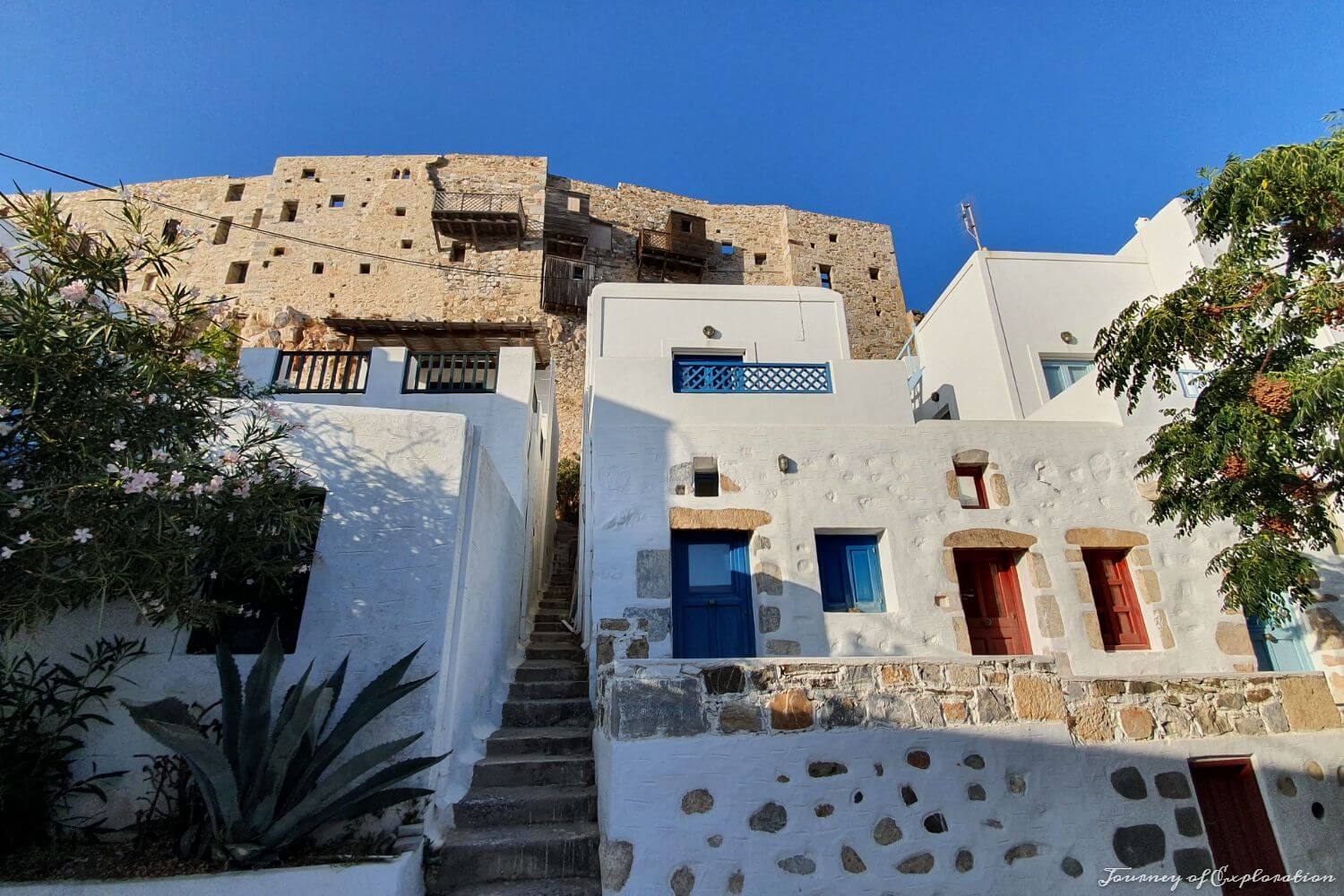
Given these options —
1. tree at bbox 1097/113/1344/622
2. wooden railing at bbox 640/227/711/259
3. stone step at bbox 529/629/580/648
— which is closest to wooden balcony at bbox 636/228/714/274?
wooden railing at bbox 640/227/711/259

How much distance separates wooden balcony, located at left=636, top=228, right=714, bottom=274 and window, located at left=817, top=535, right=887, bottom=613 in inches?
755

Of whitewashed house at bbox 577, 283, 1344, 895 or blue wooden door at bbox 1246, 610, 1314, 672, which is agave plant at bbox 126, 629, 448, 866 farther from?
blue wooden door at bbox 1246, 610, 1314, 672

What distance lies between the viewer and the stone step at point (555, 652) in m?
6.73

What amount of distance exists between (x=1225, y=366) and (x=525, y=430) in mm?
6530

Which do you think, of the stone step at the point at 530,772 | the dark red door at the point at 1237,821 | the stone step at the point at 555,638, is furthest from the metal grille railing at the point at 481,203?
the dark red door at the point at 1237,821

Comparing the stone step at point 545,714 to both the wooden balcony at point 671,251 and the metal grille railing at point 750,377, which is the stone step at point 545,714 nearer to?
the metal grille railing at point 750,377

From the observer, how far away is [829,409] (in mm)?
7234

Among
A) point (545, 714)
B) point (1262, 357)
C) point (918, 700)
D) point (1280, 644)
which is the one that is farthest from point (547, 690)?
point (1280, 644)

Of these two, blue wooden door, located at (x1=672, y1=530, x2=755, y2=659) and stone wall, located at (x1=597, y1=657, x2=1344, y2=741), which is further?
blue wooden door, located at (x1=672, y1=530, x2=755, y2=659)

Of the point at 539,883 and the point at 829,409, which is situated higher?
the point at 829,409

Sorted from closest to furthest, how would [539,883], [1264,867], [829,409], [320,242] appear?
[539,883] < [1264,867] < [829,409] < [320,242]

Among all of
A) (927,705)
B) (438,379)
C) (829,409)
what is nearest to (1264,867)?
(927,705)

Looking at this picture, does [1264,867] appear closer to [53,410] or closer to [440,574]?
[440,574]

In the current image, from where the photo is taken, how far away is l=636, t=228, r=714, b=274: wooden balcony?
933 inches
